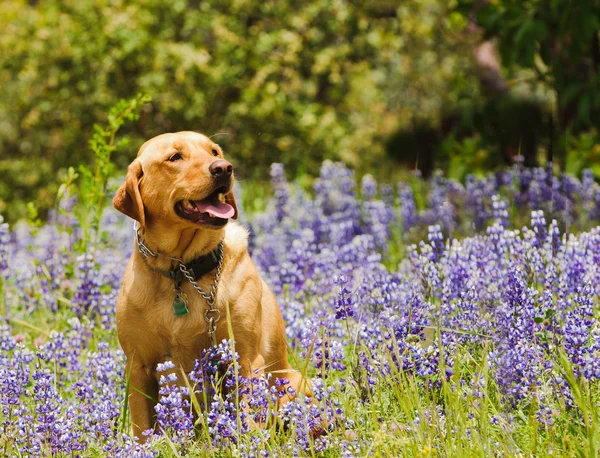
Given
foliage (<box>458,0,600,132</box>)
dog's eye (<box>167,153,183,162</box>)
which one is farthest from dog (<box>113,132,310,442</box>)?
foliage (<box>458,0,600,132</box>)

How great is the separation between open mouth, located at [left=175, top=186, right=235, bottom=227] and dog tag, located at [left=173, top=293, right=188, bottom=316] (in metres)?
0.30

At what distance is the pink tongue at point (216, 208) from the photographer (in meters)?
3.10

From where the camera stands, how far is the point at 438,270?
325 cm

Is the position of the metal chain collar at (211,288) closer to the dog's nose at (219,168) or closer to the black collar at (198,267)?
the black collar at (198,267)

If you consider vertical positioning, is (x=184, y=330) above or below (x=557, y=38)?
below

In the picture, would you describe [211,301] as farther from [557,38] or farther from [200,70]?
[200,70]

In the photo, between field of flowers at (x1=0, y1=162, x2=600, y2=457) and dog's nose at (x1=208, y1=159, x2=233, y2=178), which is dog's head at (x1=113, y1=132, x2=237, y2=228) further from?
field of flowers at (x1=0, y1=162, x2=600, y2=457)

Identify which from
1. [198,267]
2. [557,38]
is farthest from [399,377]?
[557,38]

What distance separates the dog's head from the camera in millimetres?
3109

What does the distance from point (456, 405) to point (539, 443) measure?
0.32 m

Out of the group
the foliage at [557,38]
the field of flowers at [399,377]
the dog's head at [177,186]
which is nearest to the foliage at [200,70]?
the foliage at [557,38]

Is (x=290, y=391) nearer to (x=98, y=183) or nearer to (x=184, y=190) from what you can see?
(x=184, y=190)

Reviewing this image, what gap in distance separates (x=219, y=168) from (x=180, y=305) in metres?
0.56

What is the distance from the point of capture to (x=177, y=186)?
3145mm
